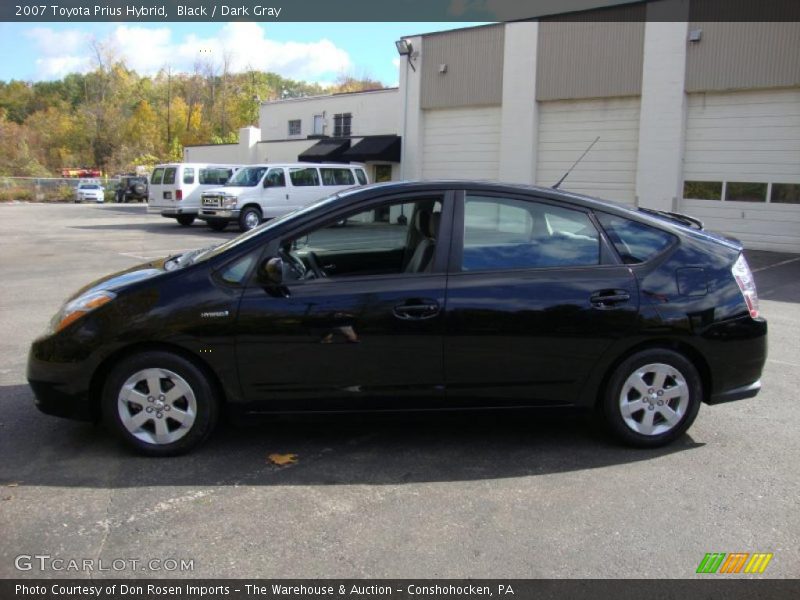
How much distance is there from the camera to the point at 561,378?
4.25 metres

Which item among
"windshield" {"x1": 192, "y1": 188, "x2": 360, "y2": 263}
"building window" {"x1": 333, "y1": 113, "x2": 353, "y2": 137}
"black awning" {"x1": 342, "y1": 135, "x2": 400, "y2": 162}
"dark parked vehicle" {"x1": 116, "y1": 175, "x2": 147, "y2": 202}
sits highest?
"building window" {"x1": 333, "y1": 113, "x2": 353, "y2": 137}

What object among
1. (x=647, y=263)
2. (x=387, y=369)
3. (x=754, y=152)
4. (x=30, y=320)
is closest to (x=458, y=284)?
(x=387, y=369)

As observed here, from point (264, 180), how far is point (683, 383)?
60.9ft

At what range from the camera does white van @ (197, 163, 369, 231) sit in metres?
20.9

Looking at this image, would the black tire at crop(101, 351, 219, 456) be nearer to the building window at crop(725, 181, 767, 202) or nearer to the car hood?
the car hood

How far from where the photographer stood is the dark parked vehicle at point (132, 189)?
149ft

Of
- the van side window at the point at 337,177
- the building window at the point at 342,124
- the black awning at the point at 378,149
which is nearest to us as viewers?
the van side window at the point at 337,177

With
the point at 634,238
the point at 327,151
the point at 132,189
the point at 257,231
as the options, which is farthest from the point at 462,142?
the point at 132,189

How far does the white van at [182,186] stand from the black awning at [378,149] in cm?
457

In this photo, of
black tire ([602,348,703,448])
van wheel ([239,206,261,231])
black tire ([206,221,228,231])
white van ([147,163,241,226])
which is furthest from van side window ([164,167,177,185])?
black tire ([602,348,703,448])

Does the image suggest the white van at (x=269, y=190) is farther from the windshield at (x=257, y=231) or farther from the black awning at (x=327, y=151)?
the windshield at (x=257, y=231)

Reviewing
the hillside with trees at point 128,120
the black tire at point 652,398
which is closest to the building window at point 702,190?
the black tire at point 652,398

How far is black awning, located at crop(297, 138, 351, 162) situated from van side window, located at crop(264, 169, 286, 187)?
6.43m
